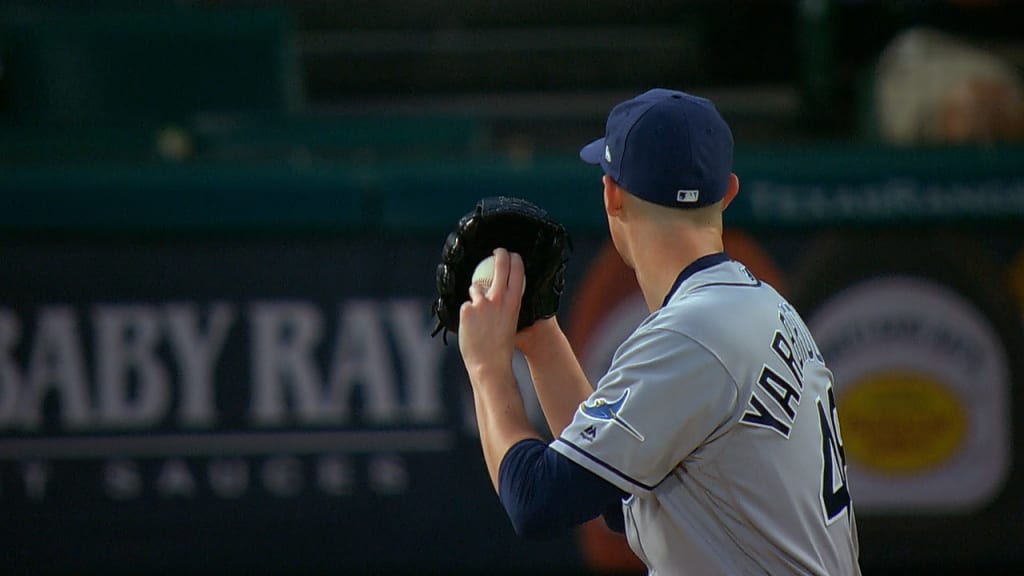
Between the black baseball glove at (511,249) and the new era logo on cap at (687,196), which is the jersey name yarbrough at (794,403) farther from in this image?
the black baseball glove at (511,249)

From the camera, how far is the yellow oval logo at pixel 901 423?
4.33 metres

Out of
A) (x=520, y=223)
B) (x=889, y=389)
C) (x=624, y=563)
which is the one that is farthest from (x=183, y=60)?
(x=520, y=223)

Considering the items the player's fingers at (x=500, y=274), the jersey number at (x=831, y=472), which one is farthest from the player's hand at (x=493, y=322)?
the jersey number at (x=831, y=472)

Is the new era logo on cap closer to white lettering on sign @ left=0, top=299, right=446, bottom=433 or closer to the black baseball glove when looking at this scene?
the black baseball glove

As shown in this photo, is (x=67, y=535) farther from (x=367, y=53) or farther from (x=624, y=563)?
(x=367, y=53)

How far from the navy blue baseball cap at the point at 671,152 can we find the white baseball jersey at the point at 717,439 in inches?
4.8

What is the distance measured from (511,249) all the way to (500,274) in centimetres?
12

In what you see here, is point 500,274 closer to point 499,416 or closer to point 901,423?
point 499,416

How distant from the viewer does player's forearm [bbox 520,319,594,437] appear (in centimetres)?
197

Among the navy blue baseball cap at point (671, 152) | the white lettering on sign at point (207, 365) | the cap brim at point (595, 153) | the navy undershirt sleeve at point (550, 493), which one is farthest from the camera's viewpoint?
the white lettering on sign at point (207, 365)

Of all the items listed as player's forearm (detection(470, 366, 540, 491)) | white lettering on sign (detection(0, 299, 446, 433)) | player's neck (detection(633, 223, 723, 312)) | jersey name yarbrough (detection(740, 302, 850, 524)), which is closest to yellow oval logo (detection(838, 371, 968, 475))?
white lettering on sign (detection(0, 299, 446, 433))

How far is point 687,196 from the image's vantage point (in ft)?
5.90

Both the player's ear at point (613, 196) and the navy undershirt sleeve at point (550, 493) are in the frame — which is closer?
the navy undershirt sleeve at point (550, 493)

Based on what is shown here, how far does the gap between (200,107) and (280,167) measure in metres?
1.43
